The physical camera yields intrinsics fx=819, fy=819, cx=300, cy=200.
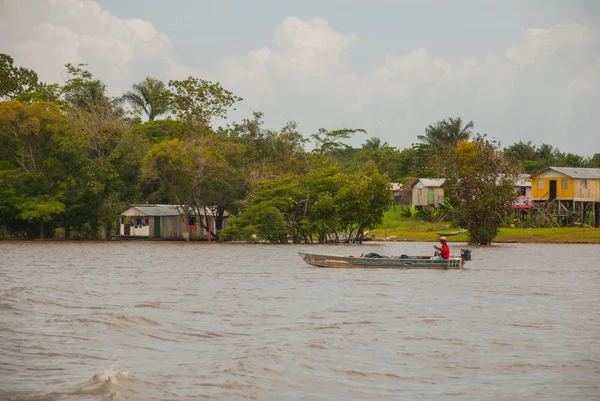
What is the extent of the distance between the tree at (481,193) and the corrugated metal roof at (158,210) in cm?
Answer: 2490

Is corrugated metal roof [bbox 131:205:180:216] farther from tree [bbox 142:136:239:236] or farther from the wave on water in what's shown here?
the wave on water

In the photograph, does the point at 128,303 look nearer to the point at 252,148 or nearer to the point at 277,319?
the point at 277,319

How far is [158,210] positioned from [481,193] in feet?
93.8

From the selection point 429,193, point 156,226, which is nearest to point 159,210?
point 156,226

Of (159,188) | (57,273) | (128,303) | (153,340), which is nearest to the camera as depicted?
(153,340)

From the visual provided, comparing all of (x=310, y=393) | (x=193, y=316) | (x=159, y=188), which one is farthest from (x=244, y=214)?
(x=310, y=393)

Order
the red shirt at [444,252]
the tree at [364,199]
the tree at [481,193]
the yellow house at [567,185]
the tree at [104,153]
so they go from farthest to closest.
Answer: the yellow house at [567,185] < the tree at [104,153] < the tree at [364,199] < the tree at [481,193] < the red shirt at [444,252]

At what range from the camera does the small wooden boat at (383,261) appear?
35750 millimetres

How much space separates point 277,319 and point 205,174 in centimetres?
4431

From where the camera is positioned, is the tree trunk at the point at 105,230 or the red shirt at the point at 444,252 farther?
the tree trunk at the point at 105,230

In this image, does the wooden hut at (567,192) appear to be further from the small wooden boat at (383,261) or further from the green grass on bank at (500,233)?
the small wooden boat at (383,261)

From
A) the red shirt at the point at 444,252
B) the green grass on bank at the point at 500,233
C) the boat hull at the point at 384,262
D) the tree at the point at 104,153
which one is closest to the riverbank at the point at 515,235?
the green grass on bank at the point at 500,233

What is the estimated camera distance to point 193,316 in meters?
22.0

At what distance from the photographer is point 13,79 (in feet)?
269
